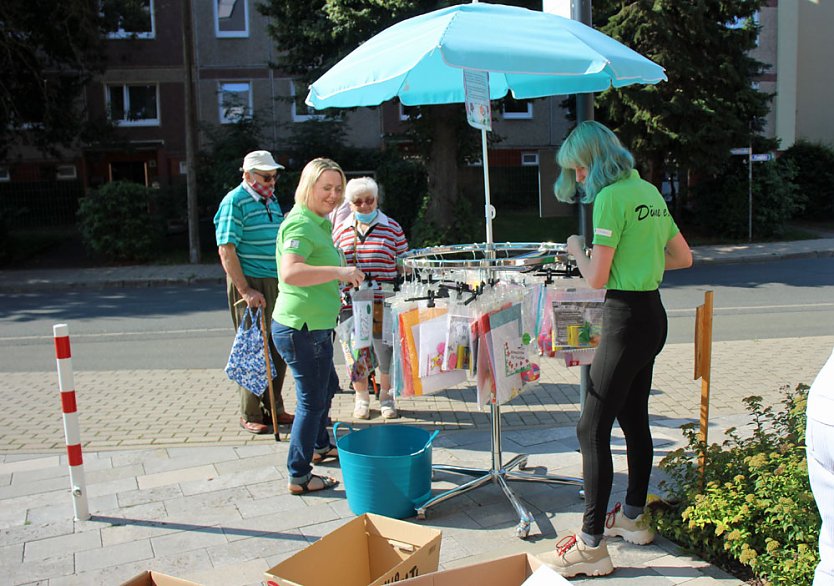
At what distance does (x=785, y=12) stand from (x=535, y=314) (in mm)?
31940

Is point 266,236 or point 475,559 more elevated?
point 266,236

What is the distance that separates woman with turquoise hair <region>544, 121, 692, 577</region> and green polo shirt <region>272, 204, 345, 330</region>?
159 cm

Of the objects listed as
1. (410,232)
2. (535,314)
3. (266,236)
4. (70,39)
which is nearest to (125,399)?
(266,236)

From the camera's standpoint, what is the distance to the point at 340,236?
6.47m

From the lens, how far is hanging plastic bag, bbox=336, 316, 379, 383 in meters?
6.33

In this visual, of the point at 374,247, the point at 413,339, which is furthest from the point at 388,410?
the point at 413,339

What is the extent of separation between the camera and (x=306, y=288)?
4492mm

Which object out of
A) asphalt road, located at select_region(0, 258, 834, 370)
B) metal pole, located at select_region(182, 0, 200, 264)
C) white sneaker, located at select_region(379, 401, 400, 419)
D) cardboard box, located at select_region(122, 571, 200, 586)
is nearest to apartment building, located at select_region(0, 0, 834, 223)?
metal pole, located at select_region(182, 0, 200, 264)

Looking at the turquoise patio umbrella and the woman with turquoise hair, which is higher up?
the turquoise patio umbrella

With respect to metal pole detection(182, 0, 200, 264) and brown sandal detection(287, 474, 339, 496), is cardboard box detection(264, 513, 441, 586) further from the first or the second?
metal pole detection(182, 0, 200, 264)

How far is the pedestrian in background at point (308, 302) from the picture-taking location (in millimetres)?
4402

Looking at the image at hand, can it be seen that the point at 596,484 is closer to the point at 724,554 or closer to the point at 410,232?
the point at 724,554

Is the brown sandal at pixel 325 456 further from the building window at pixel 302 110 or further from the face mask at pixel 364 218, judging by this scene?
the building window at pixel 302 110

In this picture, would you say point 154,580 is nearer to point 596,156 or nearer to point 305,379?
point 305,379
